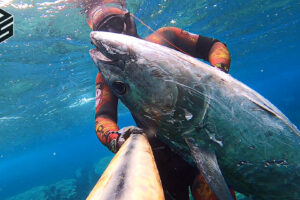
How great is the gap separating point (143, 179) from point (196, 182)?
168 cm

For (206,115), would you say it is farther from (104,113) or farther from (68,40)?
(68,40)

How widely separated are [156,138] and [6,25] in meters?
10.5

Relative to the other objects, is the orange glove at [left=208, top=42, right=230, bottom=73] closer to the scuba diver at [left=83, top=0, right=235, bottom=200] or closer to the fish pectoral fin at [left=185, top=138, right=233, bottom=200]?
the scuba diver at [left=83, top=0, right=235, bottom=200]

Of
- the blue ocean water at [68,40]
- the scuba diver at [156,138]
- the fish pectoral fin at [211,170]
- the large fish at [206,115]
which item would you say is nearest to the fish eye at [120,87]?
the large fish at [206,115]

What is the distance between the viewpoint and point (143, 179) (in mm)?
695

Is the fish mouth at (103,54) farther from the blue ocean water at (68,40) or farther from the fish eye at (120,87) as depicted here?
the blue ocean water at (68,40)

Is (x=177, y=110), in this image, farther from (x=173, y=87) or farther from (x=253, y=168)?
(x=253, y=168)

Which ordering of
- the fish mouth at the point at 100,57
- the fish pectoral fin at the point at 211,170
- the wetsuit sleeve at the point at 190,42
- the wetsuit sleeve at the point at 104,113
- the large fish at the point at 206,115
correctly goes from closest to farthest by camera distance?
the fish pectoral fin at the point at 211,170
the large fish at the point at 206,115
the fish mouth at the point at 100,57
the wetsuit sleeve at the point at 104,113
the wetsuit sleeve at the point at 190,42

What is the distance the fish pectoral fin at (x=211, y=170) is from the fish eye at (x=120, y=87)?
63 cm

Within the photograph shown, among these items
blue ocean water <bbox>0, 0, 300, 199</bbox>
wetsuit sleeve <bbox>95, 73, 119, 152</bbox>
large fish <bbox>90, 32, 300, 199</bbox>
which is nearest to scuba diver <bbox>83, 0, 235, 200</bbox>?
wetsuit sleeve <bbox>95, 73, 119, 152</bbox>

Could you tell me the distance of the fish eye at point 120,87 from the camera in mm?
1497

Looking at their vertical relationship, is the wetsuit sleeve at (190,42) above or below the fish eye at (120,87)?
above

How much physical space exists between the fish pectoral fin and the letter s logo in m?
10.3

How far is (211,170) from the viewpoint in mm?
1243
